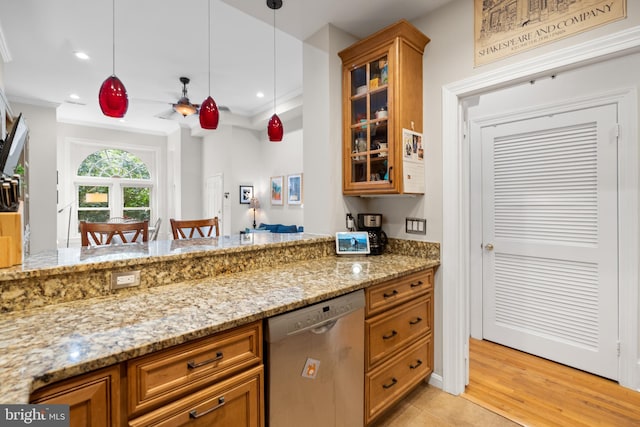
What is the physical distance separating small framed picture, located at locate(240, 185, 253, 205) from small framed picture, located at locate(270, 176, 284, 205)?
21.3 inches

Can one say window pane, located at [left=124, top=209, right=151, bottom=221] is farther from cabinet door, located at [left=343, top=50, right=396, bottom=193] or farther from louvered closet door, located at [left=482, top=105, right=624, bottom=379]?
louvered closet door, located at [left=482, top=105, right=624, bottom=379]

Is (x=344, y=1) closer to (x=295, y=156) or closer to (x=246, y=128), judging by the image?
(x=295, y=156)

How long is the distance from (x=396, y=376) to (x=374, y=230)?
1.02m

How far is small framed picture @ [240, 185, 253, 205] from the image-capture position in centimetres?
661

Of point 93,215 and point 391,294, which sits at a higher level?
point 93,215

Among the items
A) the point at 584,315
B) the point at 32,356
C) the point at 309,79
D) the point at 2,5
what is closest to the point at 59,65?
the point at 2,5

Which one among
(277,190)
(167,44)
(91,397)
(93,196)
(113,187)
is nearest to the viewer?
(91,397)

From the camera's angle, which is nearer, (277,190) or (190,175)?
(277,190)

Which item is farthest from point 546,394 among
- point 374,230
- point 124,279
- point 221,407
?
point 124,279

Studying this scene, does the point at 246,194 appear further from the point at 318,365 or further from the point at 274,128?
the point at 318,365

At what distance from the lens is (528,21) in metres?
1.81

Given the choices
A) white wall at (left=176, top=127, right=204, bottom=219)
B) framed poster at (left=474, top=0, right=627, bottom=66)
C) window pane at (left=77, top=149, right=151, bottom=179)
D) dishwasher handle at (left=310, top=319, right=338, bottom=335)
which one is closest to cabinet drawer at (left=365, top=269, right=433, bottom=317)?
dishwasher handle at (left=310, top=319, right=338, bottom=335)

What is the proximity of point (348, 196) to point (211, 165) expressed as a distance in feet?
17.7

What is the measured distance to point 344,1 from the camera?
2117 mm
